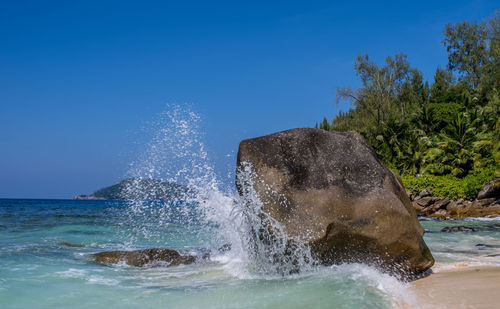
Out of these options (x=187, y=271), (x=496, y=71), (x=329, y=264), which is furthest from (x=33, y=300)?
(x=496, y=71)

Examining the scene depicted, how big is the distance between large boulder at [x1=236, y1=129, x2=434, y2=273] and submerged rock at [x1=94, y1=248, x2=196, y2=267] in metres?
2.47

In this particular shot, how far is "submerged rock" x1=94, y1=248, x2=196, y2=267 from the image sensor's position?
24.2 feet

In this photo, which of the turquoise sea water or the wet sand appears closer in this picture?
the wet sand

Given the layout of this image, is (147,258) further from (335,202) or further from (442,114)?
(442,114)

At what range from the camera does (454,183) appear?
26422 millimetres

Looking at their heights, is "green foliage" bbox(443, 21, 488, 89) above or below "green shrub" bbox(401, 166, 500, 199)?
above

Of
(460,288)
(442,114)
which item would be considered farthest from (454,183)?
(460,288)

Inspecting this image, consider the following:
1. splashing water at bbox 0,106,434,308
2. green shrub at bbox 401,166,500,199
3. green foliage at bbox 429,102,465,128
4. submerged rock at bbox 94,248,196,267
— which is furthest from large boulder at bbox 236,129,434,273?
green foliage at bbox 429,102,465,128

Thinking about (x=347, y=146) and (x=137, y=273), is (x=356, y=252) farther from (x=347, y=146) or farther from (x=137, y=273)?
(x=137, y=273)

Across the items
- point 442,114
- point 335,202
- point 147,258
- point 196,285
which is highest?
point 442,114

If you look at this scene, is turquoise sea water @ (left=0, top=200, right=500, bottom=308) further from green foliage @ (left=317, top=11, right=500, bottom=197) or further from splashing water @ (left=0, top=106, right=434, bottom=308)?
green foliage @ (left=317, top=11, right=500, bottom=197)

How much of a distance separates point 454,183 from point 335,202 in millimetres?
24393

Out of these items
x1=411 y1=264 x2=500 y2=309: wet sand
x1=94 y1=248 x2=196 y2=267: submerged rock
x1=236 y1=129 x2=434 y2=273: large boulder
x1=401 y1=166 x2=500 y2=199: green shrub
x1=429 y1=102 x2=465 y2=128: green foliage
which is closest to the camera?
x1=411 y1=264 x2=500 y2=309: wet sand

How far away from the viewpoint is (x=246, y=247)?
6223 millimetres
